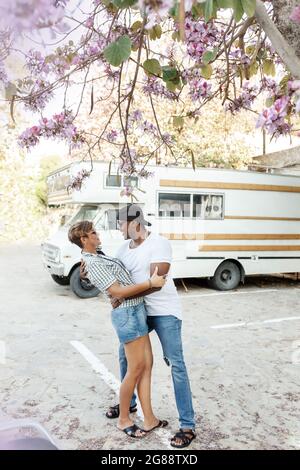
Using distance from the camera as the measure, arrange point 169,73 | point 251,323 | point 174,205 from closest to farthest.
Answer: point 169,73
point 251,323
point 174,205

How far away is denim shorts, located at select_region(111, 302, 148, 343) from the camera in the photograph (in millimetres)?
3205

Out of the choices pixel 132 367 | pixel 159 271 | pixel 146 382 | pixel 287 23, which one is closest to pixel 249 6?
pixel 287 23

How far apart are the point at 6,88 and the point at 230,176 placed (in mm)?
9002

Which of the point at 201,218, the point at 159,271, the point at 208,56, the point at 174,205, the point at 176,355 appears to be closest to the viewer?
the point at 208,56

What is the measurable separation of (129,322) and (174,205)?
709 cm

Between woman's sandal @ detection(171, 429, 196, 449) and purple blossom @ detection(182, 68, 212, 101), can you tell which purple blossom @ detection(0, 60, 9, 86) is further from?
woman's sandal @ detection(171, 429, 196, 449)

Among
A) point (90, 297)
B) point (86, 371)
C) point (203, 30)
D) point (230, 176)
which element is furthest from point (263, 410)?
point (230, 176)

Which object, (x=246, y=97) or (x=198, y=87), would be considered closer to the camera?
(x=198, y=87)

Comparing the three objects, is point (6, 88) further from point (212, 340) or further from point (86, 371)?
point (212, 340)

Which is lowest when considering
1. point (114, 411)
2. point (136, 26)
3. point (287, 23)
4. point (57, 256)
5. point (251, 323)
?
point (251, 323)

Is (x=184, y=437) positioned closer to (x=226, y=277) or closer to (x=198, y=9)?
(x=198, y=9)

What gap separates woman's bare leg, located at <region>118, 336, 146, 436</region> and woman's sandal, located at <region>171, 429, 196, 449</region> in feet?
1.51

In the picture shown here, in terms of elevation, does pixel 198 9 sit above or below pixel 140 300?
above

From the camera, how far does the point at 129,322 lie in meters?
3.21
